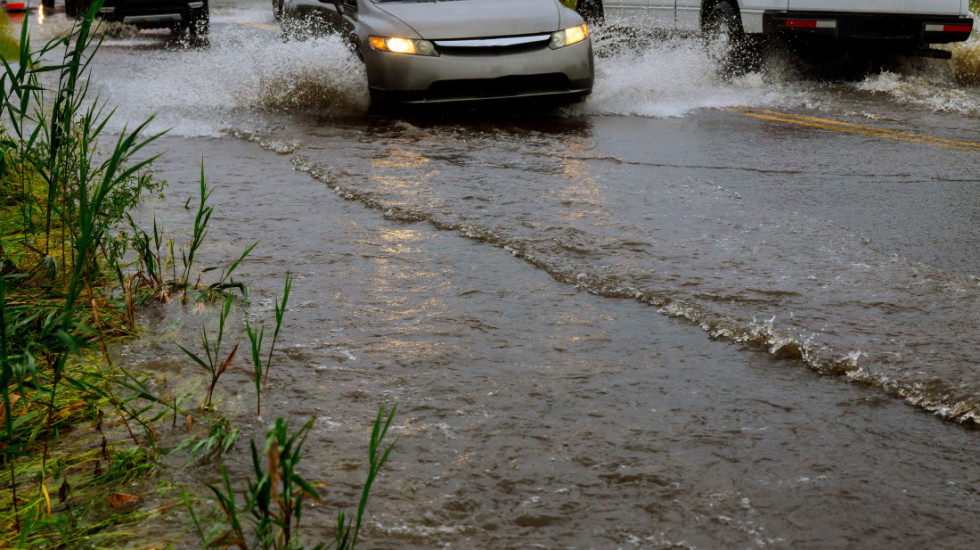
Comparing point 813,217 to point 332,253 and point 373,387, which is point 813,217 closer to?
point 332,253

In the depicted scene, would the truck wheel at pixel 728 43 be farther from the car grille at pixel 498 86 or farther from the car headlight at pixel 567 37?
the car grille at pixel 498 86

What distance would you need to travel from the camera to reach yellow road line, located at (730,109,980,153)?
8.03m

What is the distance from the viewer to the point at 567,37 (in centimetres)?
947

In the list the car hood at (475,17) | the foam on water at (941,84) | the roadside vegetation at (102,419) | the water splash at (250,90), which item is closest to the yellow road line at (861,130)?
the foam on water at (941,84)

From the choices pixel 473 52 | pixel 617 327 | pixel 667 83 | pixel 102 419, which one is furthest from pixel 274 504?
pixel 667 83

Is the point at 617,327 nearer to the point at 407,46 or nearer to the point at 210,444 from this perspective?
the point at 210,444

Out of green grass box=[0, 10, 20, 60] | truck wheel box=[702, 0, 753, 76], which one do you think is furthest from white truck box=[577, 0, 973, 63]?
green grass box=[0, 10, 20, 60]

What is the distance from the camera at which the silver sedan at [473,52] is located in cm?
912

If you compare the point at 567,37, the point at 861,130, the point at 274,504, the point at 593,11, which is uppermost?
the point at 593,11

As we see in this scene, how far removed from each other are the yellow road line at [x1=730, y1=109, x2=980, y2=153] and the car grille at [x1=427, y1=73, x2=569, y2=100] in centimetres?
179

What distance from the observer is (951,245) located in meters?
5.16

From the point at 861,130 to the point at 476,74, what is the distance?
3161mm

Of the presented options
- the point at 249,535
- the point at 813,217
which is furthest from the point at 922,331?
the point at 249,535

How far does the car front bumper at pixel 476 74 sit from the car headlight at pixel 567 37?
0.16ft
